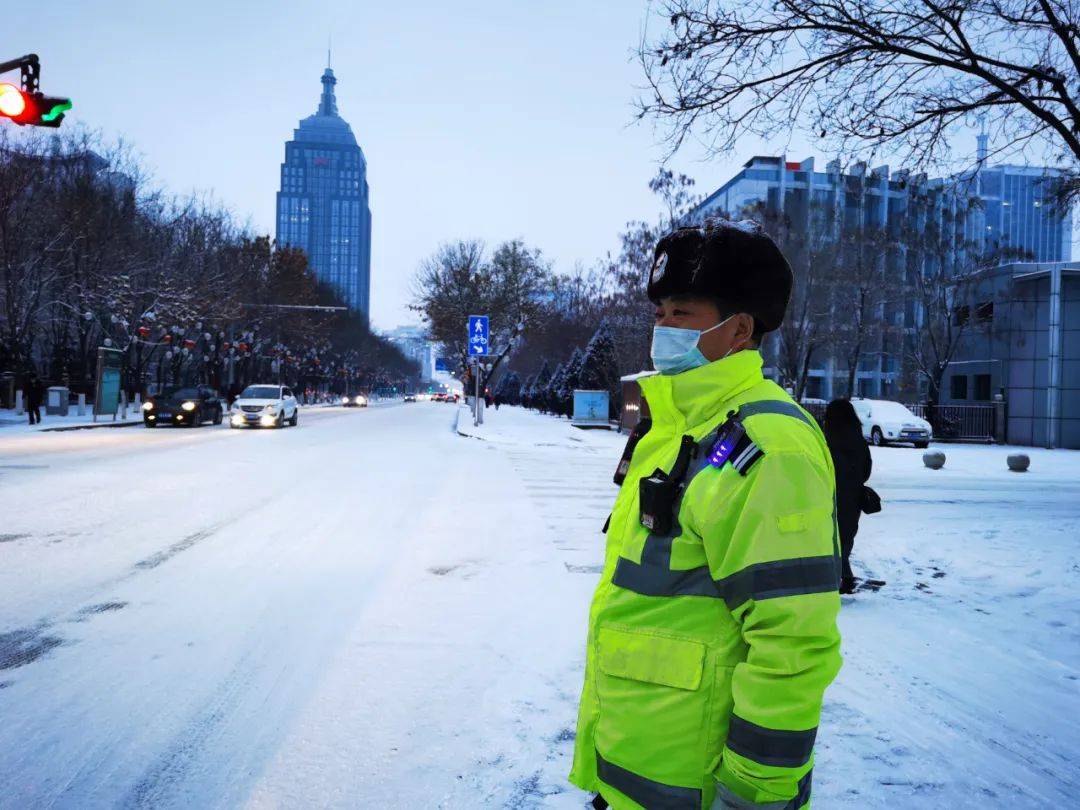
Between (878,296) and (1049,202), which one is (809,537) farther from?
(878,296)

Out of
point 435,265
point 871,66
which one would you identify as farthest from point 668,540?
→ point 435,265

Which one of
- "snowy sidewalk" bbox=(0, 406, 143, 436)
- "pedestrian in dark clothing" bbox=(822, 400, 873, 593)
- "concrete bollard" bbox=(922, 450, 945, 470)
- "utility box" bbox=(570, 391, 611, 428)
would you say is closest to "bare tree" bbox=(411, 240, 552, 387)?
"utility box" bbox=(570, 391, 611, 428)

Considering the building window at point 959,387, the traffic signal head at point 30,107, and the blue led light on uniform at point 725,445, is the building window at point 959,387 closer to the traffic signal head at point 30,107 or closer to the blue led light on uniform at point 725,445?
the traffic signal head at point 30,107

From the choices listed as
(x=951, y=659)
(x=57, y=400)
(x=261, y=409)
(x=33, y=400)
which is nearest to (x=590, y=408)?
(x=261, y=409)

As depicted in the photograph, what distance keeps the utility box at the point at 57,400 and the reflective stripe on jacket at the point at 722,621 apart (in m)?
39.9

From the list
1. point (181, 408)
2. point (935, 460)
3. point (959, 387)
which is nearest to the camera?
point (935, 460)

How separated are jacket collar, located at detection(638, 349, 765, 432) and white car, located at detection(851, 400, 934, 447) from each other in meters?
29.3

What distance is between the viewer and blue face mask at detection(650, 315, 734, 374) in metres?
2.01

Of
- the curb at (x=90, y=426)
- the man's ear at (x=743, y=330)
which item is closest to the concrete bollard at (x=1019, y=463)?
the man's ear at (x=743, y=330)

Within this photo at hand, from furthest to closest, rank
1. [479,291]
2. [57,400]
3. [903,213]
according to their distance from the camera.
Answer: [479,291] < [57,400] < [903,213]

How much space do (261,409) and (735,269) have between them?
31.2m

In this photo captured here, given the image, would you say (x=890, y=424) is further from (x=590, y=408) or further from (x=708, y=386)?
(x=708, y=386)

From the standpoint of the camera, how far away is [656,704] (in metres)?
1.73

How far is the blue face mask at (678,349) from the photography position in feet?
6.60
